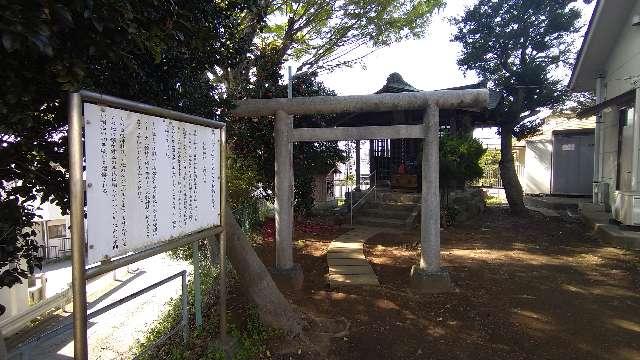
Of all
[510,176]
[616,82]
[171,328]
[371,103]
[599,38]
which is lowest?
[171,328]

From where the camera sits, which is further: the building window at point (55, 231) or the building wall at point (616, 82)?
the building window at point (55, 231)

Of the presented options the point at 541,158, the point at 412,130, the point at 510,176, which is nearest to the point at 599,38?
the point at 510,176

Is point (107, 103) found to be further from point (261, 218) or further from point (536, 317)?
point (261, 218)

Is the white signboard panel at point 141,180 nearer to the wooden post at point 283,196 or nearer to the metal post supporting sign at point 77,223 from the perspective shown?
the metal post supporting sign at point 77,223

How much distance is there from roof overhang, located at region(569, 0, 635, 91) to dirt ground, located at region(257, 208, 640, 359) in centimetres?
686

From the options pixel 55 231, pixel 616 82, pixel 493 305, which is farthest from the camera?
pixel 55 231

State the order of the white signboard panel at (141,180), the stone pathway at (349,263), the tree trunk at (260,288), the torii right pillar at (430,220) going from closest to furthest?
the white signboard panel at (141,180) < the tree trunk at (260,288) < the torii right pillar at (430,220) < the stone pathway at (349,263)

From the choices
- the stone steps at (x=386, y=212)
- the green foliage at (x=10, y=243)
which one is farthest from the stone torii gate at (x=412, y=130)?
the stone steps at (x=386, y=212)

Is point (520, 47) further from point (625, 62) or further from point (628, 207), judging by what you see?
point (628, 207)

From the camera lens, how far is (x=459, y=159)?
12.2 metres

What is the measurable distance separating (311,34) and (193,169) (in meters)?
7.53

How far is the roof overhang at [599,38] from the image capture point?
10656 mm

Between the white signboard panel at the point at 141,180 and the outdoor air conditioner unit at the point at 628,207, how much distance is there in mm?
9860

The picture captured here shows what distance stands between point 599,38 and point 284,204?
477 inches
